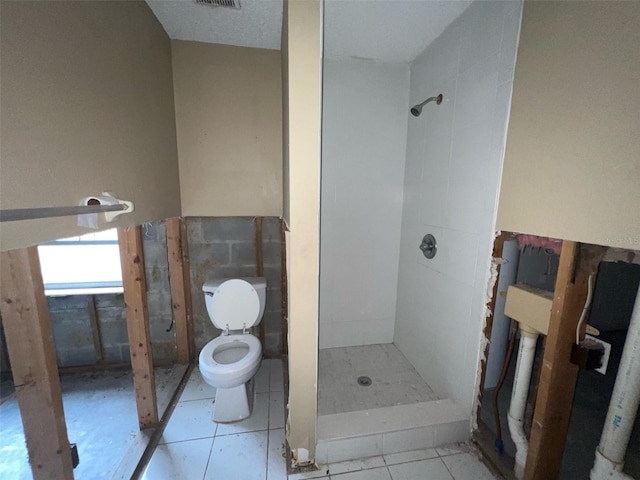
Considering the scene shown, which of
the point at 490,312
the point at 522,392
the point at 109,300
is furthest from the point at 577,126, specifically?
the point at 109,300

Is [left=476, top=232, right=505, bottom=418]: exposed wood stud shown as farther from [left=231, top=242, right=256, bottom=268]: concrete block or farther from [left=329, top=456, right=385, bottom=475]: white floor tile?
[left=231, top=242, right=256, bottom=268]: concrete block

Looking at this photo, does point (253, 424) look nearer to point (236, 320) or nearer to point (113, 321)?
point (236, 320)

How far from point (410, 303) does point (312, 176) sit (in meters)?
1.49

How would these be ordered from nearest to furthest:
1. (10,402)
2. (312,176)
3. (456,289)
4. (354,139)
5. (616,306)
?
(312,176) → (456,289) → (10,402) → (354,139) → (616,306)

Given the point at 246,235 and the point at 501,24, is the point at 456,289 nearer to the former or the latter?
the point at 501,24

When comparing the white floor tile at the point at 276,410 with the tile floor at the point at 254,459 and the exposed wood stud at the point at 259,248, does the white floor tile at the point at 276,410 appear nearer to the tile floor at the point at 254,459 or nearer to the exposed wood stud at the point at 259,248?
the tile floor at the point at 254,459

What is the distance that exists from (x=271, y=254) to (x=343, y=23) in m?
1.70

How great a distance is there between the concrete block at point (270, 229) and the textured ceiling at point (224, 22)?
130 cm

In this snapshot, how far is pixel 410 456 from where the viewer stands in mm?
1438

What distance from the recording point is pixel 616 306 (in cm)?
271

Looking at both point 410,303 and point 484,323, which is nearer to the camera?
point 484,323

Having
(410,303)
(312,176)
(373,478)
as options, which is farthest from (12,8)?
(410,303)

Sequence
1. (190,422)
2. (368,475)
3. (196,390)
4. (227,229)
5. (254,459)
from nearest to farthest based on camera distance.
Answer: (368,475), (254,459), (190,422), (196,390), (227,229)

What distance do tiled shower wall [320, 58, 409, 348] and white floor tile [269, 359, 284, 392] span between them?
433mm
